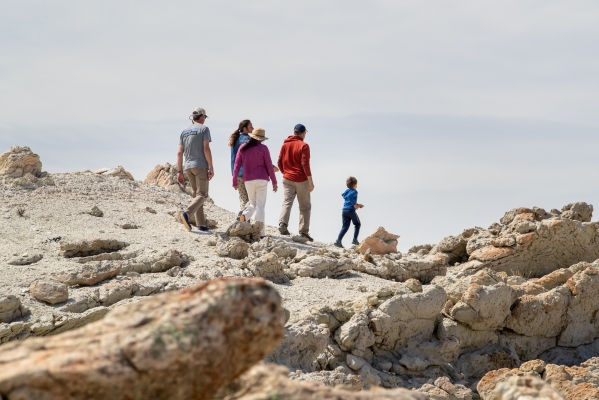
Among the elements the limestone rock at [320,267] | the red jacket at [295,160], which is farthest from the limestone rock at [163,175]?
the limestone rock at [320,267]

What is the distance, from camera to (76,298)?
8.59 m

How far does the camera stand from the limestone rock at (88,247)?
1088cm

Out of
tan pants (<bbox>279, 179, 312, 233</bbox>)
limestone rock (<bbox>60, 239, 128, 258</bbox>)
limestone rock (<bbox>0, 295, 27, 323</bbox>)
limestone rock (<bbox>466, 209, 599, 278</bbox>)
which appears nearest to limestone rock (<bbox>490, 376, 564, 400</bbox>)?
limestone rock (<bbox>0, 295, 27, 323</bbox>)

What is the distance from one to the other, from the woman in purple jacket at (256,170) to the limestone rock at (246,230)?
0.27 metres

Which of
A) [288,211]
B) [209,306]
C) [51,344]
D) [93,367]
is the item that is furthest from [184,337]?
[288,211]

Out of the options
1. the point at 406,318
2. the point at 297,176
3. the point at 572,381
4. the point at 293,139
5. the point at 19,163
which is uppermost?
the point at 293,139

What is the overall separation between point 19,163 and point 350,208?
765cm

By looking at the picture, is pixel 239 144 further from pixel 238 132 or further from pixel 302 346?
pixel 302 346

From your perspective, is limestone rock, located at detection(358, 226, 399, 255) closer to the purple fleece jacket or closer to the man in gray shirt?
the purple fleece jacket

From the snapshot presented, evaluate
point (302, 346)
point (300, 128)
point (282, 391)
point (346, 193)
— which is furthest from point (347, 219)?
point (282, 391)

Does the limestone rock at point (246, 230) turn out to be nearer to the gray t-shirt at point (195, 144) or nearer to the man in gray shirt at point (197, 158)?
the man in gray shirt at point (197, 158)

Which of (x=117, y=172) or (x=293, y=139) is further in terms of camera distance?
(x=117, y=172)

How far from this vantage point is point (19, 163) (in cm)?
1555

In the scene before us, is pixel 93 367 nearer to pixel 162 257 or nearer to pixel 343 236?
pixel 162 257
